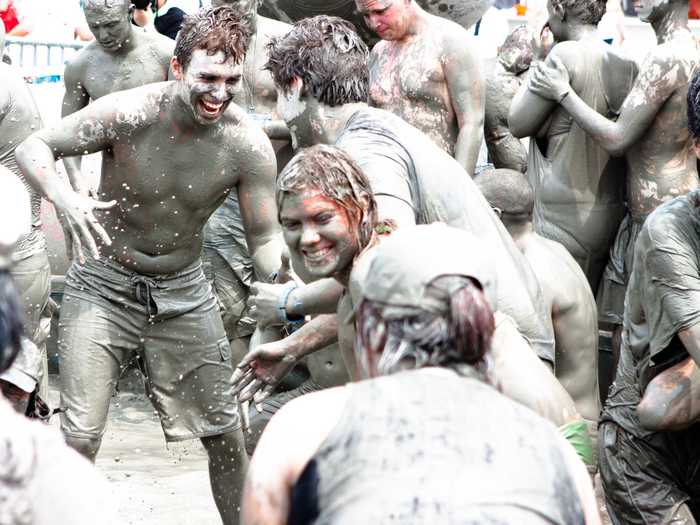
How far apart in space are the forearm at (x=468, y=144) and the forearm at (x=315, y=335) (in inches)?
105

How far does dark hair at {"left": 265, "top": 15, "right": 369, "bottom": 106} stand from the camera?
16.2ft

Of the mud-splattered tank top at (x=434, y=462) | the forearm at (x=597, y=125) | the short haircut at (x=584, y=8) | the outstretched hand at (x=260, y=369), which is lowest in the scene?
the forearm at (x=597, y=125)

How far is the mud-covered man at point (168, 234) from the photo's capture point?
20.0ft

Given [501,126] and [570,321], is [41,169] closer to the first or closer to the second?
[570,321]

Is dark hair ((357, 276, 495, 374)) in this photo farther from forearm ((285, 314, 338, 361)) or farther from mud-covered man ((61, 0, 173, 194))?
mud-covered man ((61, 0, 173, 194))

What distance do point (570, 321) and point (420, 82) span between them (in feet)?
5.45

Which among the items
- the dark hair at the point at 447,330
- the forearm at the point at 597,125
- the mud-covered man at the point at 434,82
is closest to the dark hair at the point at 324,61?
the mud-covered man at the point at 434,82

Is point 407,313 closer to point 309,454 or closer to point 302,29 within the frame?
point 309,454

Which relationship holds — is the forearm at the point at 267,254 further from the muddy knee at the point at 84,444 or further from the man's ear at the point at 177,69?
the muddy knee at the point at 84,444

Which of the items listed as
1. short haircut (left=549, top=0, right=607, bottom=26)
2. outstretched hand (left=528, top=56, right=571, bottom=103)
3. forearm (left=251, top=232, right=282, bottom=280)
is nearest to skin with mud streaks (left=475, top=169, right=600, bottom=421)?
forearm (left=251, top=232, right=282, bottom=280)

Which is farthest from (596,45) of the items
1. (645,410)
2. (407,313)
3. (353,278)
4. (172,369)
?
(407,313)

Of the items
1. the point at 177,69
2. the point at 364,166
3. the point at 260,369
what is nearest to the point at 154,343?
the point at 177,69

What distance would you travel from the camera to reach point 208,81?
19.7 feet

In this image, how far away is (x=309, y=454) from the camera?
2709 mm
